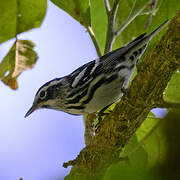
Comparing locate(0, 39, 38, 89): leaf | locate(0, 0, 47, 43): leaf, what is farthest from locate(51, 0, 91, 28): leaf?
locate(0, 39, 38, 89): leaf

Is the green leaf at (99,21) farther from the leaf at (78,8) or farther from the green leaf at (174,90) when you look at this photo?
the green leaf at (174,90)

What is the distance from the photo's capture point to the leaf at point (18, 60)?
10.4 feet

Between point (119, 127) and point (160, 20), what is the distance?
4.01ft

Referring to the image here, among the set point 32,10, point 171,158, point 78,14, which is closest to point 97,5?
point 78,14

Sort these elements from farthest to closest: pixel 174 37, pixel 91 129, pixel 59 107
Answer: pixel 59 107 → pixel 91 129 → pixel 174 37

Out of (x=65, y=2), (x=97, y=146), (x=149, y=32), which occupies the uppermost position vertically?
(x=65, y=2)

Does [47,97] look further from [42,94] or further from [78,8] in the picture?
[78,8]

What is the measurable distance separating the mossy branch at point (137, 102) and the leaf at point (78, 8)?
1.21m

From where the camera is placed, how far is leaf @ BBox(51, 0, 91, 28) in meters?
2.96

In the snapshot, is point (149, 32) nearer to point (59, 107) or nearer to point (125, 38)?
point (125, 38)

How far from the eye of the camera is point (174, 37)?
1.75 m

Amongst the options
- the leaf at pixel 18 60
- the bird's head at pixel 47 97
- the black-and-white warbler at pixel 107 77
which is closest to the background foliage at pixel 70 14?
the leaf at pixel 18 60

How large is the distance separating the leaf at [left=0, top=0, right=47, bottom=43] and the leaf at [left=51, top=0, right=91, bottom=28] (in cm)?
20

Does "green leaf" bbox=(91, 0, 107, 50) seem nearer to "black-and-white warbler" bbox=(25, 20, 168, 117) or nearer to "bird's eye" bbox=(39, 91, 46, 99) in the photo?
"black-and-white warbler" bbox=(25, 20, 168, 117)
